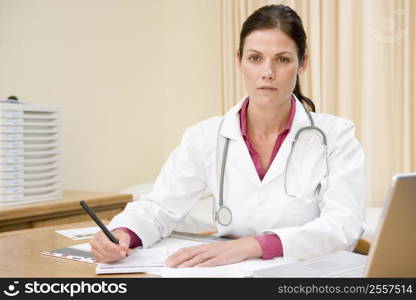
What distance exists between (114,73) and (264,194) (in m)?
1.89

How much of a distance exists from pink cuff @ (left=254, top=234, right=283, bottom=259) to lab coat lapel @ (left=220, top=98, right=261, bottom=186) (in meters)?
0.27

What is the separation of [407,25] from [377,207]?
36.3 inches

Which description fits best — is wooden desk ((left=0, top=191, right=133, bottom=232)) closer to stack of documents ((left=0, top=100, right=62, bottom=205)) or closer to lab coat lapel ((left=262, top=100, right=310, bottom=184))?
stack of documents ((left=0, top=100, right=62, bottom=205))

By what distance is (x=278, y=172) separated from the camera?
4.90 feet

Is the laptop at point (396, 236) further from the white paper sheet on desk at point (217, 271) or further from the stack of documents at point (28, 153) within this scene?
the stack of documents at point (28, 153)

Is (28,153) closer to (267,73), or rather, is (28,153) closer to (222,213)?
(222,213)

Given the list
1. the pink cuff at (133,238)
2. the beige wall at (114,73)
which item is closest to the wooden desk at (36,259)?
the pink cuff at (133,238)

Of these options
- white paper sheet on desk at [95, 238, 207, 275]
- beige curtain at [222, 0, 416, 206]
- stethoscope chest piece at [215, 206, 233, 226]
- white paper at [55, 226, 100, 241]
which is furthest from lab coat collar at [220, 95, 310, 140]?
beige curtain at [222, 0, 416, 206]

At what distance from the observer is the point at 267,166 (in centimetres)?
156

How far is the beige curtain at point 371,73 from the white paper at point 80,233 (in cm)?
164

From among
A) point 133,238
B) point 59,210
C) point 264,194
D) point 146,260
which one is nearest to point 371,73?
point 264,194

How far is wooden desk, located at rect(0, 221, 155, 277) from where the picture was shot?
43.8 inches

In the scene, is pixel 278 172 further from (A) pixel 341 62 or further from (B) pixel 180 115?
(B) pixel 180 115

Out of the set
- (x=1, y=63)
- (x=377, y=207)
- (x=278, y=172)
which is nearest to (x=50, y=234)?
(x=278, y=172)
